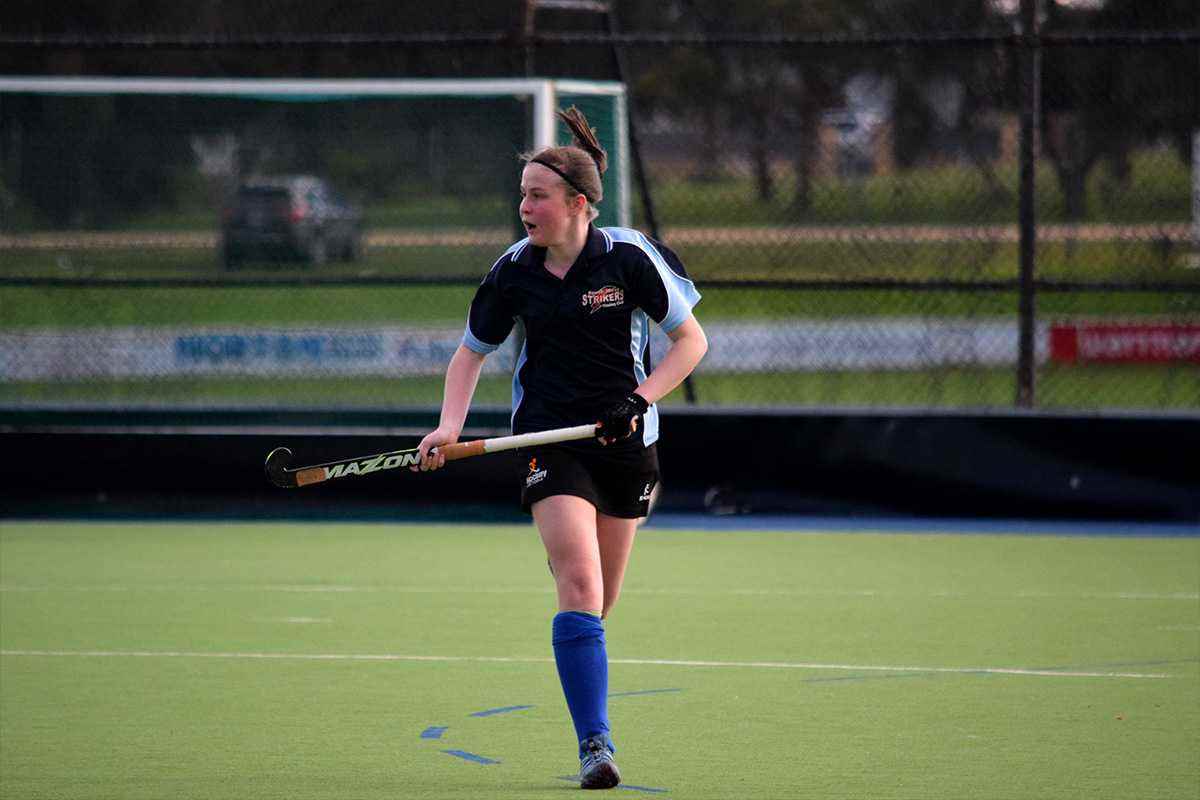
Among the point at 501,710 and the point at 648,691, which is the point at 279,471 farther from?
the point at 648,691

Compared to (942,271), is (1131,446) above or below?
below

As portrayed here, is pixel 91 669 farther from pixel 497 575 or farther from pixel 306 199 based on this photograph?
pixel 306 199

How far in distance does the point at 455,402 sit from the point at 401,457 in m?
0.26

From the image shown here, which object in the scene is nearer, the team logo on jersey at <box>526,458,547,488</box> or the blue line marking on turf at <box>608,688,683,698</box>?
the team logo on jersey at <box>526,458,547,488</box>

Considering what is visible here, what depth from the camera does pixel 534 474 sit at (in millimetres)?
5770

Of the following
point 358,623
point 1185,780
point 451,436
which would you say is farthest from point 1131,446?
point 451,436

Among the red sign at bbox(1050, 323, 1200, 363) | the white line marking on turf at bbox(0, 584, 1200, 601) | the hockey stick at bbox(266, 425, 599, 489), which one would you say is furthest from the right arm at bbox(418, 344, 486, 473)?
the red sign at bbox(1050, 323, 1200, 363)

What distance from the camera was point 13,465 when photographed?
39.2ft

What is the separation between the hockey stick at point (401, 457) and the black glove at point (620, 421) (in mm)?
33

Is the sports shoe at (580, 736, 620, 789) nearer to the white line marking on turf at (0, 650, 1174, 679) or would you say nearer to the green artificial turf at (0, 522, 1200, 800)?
the green artificial turf at (0, 522, 1200, 800)

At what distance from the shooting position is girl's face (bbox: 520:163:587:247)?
5.66 m

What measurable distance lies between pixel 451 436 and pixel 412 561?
465 cm

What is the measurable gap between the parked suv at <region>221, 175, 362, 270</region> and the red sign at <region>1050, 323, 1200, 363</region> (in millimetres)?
4952

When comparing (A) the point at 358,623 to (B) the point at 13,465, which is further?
(B) the point at 13,465
